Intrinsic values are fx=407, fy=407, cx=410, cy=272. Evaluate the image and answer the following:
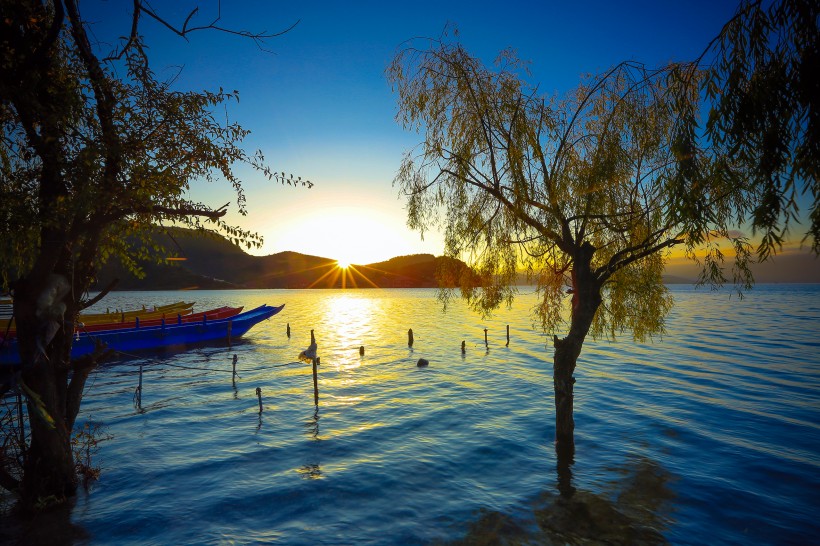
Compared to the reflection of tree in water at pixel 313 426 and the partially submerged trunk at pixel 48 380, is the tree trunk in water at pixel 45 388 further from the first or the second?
the reflection of tree in water at pixel 313 426

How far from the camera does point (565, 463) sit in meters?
12.7

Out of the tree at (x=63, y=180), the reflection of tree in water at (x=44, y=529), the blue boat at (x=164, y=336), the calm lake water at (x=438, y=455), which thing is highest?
the tree at (x=63, y=180)

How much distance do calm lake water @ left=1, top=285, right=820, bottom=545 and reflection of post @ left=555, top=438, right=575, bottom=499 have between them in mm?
233

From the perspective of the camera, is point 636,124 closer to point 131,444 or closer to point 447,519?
point 447,519

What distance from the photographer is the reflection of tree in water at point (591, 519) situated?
8859mm

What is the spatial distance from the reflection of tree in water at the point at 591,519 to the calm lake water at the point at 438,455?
7cm

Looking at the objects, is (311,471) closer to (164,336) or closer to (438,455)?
(438,455)

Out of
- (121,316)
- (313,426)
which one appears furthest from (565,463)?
(121,316)

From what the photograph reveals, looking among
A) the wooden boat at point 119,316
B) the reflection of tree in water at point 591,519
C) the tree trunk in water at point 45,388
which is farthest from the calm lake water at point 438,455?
the wooden boat at point 119,316

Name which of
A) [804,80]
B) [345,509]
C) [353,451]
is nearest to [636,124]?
[804,80]

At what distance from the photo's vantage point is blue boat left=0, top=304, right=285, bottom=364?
93.2 feet

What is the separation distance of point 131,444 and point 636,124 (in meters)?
19.1

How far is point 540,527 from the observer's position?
9.34 meters

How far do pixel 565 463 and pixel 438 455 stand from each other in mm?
4048
